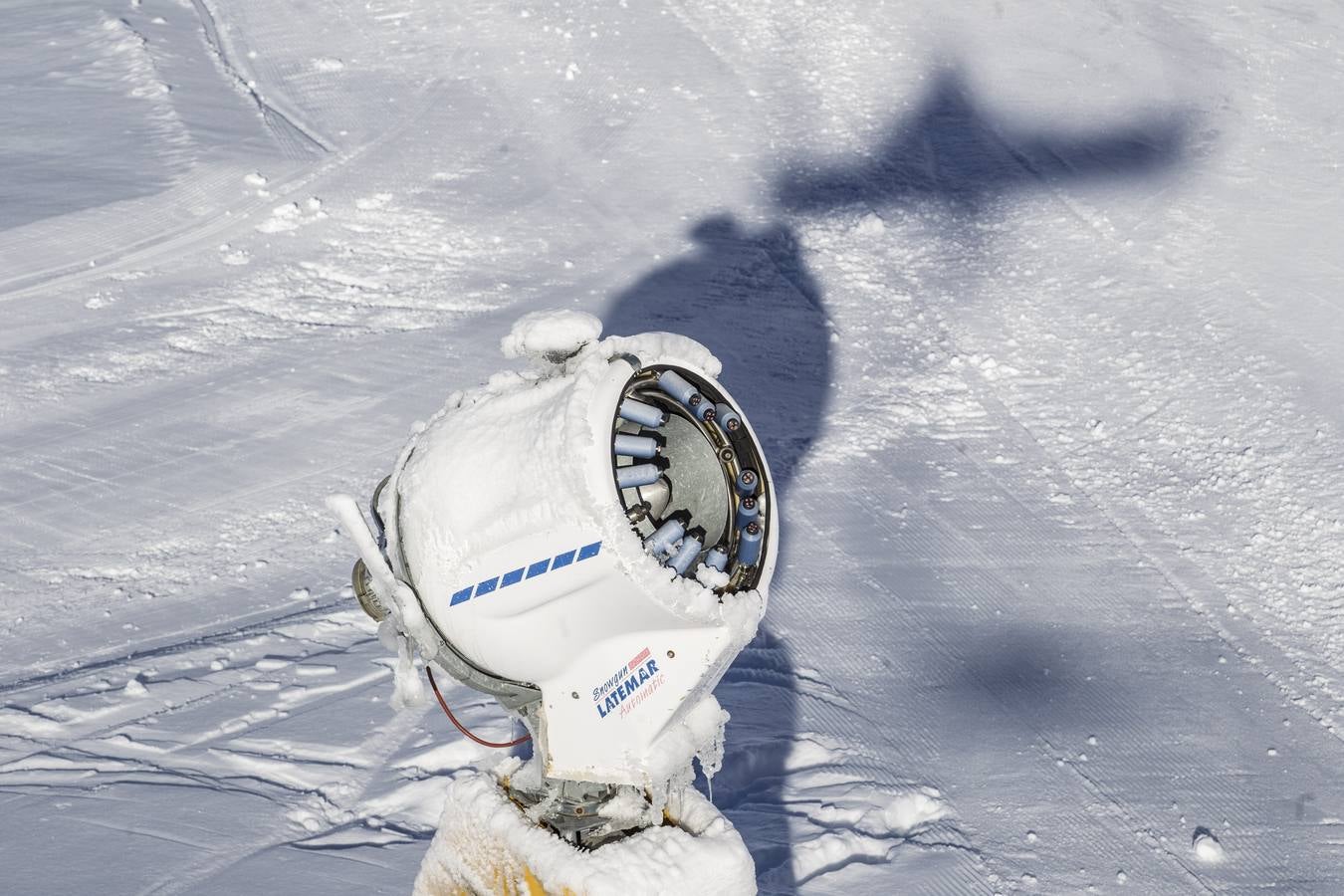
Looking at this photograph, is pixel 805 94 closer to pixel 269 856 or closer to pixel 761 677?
pixel 761 677

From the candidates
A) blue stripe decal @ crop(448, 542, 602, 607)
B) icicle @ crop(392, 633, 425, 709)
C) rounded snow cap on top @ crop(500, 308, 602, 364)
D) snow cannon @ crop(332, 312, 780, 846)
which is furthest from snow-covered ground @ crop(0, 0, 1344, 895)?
rounded snow cap on top @ crop(500, 308, 602, 364)

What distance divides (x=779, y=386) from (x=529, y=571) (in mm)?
5125

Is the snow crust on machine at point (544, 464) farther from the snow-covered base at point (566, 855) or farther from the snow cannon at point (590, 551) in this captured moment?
the snow-covered base at point (566, 855)

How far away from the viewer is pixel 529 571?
2797 mm

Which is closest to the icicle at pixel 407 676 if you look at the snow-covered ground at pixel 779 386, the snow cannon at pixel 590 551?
the snow cannon at pixel 590 551

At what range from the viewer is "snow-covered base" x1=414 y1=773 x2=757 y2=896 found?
2.94 m

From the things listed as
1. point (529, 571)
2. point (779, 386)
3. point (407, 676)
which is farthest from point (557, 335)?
point (779, 386)

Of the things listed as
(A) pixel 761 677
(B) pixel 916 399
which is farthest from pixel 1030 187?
(A) pixel 761 677

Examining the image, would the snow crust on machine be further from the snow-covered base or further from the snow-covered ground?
the snow-covered ground

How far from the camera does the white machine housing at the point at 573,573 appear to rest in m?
2.73

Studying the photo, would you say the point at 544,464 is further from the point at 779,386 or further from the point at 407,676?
the point at 779,386

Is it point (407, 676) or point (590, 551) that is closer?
point (590, 551)

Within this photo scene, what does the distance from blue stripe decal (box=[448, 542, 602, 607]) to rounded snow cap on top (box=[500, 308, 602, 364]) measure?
1.55ft

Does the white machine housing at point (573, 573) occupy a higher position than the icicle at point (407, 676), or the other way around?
the white machine housing at point (573, 573)
